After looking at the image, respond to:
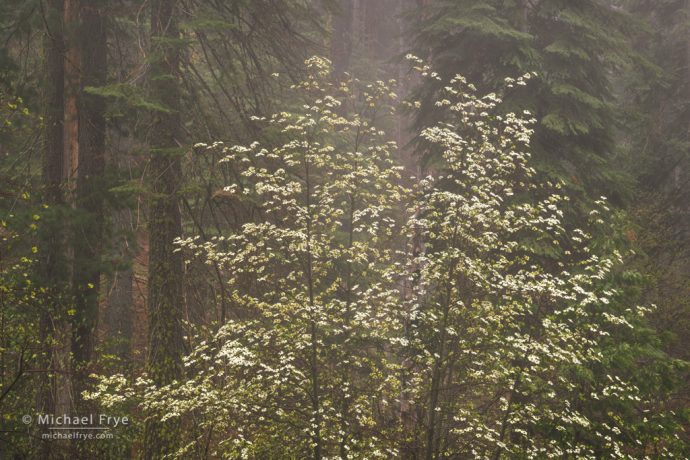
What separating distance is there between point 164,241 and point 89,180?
2547 millimetres

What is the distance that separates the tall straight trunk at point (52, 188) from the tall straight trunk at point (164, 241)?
2025 millimetres

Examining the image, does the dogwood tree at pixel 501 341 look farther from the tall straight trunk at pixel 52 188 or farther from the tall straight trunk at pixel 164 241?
the tall straight trunk at pixel 52 188

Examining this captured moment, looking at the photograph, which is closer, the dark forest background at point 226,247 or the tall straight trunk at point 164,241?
the dark forest background at point 226,247

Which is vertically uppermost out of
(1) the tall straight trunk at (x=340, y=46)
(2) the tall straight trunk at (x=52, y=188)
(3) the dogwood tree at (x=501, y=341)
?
(1) the tall straight trunk at (x=340, y=46)

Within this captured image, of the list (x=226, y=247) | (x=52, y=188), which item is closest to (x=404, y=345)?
(x=226, y=247)

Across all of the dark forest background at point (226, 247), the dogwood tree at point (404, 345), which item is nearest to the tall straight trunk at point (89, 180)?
the dark forest background at point (226, 247)

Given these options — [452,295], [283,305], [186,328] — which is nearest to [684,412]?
[452,295]

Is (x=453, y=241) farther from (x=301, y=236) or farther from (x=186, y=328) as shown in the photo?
(x=186, y=328)

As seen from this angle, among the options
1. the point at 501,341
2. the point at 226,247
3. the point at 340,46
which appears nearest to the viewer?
the point at 501,341

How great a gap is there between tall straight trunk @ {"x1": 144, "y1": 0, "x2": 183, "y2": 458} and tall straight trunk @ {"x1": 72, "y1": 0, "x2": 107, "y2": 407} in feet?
5.68

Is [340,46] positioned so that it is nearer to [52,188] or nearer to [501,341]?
[52,188]

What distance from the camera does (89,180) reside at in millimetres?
10539

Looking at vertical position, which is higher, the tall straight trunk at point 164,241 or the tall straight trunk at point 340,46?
the tall straight trunk at point 340,46

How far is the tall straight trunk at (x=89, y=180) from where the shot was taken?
33.8 ft
